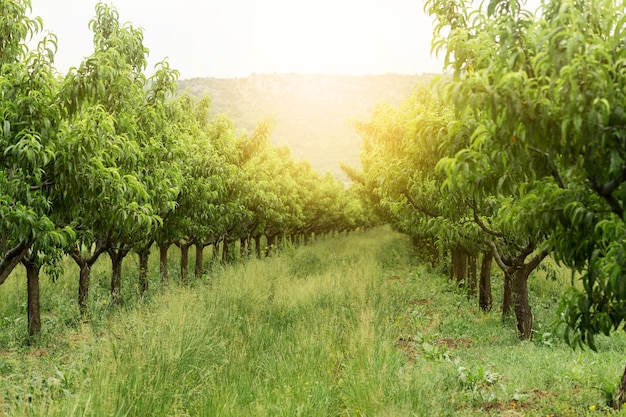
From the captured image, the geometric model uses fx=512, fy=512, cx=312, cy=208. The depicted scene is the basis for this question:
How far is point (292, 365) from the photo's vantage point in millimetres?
6992

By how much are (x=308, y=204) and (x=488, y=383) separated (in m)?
32.3

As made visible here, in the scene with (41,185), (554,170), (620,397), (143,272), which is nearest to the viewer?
(554,170)

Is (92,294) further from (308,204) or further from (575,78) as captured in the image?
(308,204)

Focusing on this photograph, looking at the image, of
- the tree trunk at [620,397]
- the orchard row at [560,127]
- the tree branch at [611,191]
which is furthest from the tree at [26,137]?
the tree trunk at [620,397]

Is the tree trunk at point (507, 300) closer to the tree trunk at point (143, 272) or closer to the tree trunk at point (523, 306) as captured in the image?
the tree trunk at point (523, 306)

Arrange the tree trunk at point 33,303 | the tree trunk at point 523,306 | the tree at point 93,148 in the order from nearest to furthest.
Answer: the tree at point 93,148, the tree trunk at point 523,306, the tree trunk at point 33,303

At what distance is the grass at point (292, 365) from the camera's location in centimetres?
561

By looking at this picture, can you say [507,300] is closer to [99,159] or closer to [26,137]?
[99,159]

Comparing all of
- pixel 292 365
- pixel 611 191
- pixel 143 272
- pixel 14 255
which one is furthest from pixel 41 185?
pixel 143 272

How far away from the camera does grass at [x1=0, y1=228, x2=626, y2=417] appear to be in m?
5.61

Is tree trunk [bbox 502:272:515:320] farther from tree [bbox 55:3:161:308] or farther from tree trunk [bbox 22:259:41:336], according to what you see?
tree trunk [bbox 22:259:41:336]

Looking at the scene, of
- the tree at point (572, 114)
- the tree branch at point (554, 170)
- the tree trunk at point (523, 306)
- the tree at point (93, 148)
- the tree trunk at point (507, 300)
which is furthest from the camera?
the tree trunk at point (507, 300)

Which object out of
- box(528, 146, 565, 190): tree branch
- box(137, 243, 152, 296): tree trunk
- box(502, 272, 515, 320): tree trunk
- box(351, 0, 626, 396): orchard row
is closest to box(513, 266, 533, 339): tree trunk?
box(502, 272, 515, 320): tree trunk

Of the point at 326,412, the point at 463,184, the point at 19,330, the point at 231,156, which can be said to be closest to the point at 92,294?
the point at 19,330
